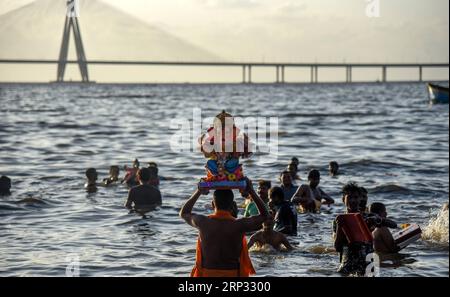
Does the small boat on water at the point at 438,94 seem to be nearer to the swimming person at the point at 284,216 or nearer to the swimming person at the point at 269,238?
the swimming person at the point at 284,216

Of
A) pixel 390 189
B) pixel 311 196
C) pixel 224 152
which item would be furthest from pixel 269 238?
pixel 390 189

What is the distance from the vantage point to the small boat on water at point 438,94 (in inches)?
3999

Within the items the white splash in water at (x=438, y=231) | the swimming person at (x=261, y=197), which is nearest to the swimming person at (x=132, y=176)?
the swimming person at (x=261, y=197)

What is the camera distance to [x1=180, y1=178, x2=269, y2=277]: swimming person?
10.3 metres

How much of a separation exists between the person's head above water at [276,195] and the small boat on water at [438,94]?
8783 centimetres

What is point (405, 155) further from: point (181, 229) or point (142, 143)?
point (181, 229)

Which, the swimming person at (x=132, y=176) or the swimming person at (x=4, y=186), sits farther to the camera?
the swimming person at (x=132, y=176)

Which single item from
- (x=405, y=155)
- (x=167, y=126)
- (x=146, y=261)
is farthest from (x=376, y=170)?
(x=167, y=126)

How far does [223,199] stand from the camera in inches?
404

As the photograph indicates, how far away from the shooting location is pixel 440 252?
16922 mm

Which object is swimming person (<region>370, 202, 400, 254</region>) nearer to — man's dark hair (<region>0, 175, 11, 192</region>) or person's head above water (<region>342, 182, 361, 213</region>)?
person's head above water (<region>342, 182, 361, 213</region>)

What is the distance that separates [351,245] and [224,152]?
11.1 ft

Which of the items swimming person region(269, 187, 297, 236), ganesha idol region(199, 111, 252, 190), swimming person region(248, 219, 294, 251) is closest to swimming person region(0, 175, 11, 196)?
swimming person region(269, 187, 297, 236)

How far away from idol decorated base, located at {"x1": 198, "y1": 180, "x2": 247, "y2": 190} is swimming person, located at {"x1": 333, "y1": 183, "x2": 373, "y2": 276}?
100 inches
